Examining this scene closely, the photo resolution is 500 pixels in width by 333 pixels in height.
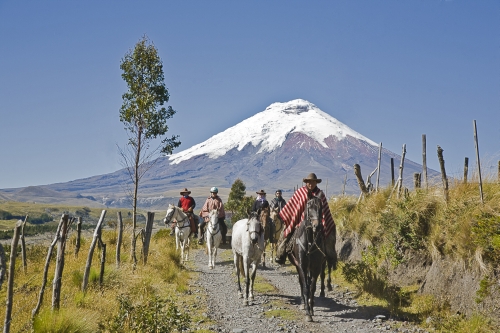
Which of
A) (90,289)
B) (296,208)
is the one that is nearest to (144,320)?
(90,289)

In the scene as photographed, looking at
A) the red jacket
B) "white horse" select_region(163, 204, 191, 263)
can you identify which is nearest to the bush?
"white horse" select_region(163, 204, 191, 263)

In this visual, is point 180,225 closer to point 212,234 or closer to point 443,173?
point 212,234

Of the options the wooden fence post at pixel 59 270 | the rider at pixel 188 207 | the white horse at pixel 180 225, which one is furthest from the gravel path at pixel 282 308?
the rider at pixel 188 207

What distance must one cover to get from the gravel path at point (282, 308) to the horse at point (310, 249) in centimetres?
54

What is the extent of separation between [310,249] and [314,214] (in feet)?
2.68

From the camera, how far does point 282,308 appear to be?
11.6 meters

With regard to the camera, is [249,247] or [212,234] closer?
[249,247]

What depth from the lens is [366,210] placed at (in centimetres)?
1688

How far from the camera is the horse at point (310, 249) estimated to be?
10602mm

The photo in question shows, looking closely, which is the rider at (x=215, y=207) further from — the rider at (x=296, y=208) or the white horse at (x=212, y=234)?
the rider at (x=296, y=208)

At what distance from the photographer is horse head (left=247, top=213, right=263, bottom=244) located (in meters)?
12.8

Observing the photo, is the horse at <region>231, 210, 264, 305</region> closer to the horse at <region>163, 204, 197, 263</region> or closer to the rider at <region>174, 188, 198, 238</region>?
the horse at <region>163, 204, 197, 263</region>

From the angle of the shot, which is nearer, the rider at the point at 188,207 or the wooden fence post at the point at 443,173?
the wooden fence post at the point at 443,173

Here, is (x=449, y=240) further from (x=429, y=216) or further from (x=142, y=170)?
(x=142, y=170)
